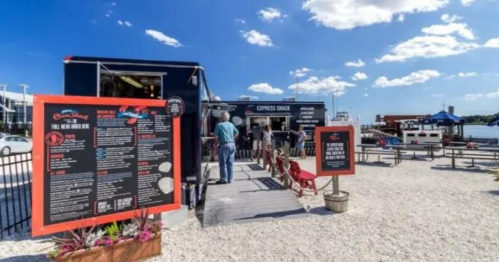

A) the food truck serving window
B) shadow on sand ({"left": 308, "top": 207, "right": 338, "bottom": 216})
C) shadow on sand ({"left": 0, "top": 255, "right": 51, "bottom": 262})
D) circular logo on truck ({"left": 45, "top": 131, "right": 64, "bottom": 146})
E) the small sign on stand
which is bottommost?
shadow on sand ({"left": 0, "top": 255, "right": 51, "bottom": 262})

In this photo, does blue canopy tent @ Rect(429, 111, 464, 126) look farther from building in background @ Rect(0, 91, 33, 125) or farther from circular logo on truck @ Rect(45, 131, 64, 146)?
building in background @ Rect(0, 91, 33, 125)

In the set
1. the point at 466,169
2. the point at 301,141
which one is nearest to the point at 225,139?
the point at 301,141

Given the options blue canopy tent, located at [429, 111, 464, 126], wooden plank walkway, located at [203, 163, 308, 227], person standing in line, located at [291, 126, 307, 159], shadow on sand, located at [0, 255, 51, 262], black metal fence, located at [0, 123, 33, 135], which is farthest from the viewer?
black metal fence, located at [0, 123, 33, 135]

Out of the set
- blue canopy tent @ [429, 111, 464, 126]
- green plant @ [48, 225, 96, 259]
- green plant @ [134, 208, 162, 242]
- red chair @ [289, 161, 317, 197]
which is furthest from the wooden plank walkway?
blue canopy tent @ [429, 111, 464, 126]

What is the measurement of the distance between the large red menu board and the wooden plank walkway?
4.15 feet

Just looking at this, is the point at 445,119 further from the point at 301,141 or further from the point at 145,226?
the point at 145,226

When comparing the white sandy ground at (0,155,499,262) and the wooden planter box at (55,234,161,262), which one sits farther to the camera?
the white sandy ground at (0,155,499,262)

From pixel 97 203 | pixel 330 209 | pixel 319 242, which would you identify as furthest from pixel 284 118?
pixel 97 203

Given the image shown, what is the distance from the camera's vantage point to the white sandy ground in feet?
10.8

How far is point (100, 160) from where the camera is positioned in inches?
119

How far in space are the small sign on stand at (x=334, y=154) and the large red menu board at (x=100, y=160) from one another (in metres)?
2.62

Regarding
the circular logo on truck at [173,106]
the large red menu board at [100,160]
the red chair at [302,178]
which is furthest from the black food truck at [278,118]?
the large red menu board at [100,160]

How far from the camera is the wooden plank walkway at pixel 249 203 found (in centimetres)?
456

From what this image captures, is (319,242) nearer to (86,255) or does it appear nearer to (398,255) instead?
(398,255)
